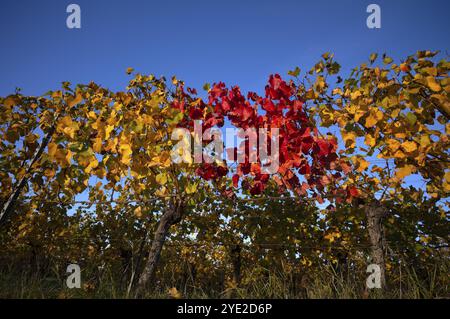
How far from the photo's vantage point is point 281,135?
2689 mm

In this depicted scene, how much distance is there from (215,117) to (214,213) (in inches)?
200

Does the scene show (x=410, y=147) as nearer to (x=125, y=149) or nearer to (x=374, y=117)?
(x=374, y=117)

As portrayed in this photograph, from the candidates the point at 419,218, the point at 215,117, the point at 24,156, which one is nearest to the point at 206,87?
the point at 215,117

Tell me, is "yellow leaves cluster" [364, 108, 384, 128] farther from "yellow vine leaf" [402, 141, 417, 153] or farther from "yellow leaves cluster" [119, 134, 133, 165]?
"yellow leaves cluster" [119, 134, 133, 165]

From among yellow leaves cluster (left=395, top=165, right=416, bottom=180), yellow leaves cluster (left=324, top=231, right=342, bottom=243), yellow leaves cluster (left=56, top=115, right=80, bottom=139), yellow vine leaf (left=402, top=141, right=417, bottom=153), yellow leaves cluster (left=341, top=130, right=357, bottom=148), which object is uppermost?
yellow leaves cluster (left=56, top=115, right=80, bottom=139)

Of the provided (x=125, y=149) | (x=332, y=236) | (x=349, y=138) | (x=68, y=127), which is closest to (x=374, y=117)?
(x=349, y=138)

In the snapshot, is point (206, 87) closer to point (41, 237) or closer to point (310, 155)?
point (310, 155)

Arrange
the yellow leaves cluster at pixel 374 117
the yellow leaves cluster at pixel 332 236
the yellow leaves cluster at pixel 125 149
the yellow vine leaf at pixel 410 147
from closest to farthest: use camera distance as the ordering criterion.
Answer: the yellow vine leaf at pixel 410 147, the yellow leaves cluster at pixel 374 117, the yellow leaves cluster at pixel 125 149, the yellow leaves cluster at pixel 332 236

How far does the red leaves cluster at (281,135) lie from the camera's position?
2.64m

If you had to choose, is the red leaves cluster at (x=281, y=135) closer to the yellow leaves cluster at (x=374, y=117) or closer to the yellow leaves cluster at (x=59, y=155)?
the yellow leaves cluster at (x=374, y=117)

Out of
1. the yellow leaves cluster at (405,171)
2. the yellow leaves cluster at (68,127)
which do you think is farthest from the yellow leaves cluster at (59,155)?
the yellow leaves cluster at (405,171)

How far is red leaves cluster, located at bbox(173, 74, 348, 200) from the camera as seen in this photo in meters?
2.64

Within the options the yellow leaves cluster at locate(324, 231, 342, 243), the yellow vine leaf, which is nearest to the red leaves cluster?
the yellow vine leaf

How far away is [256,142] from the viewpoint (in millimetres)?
2791
